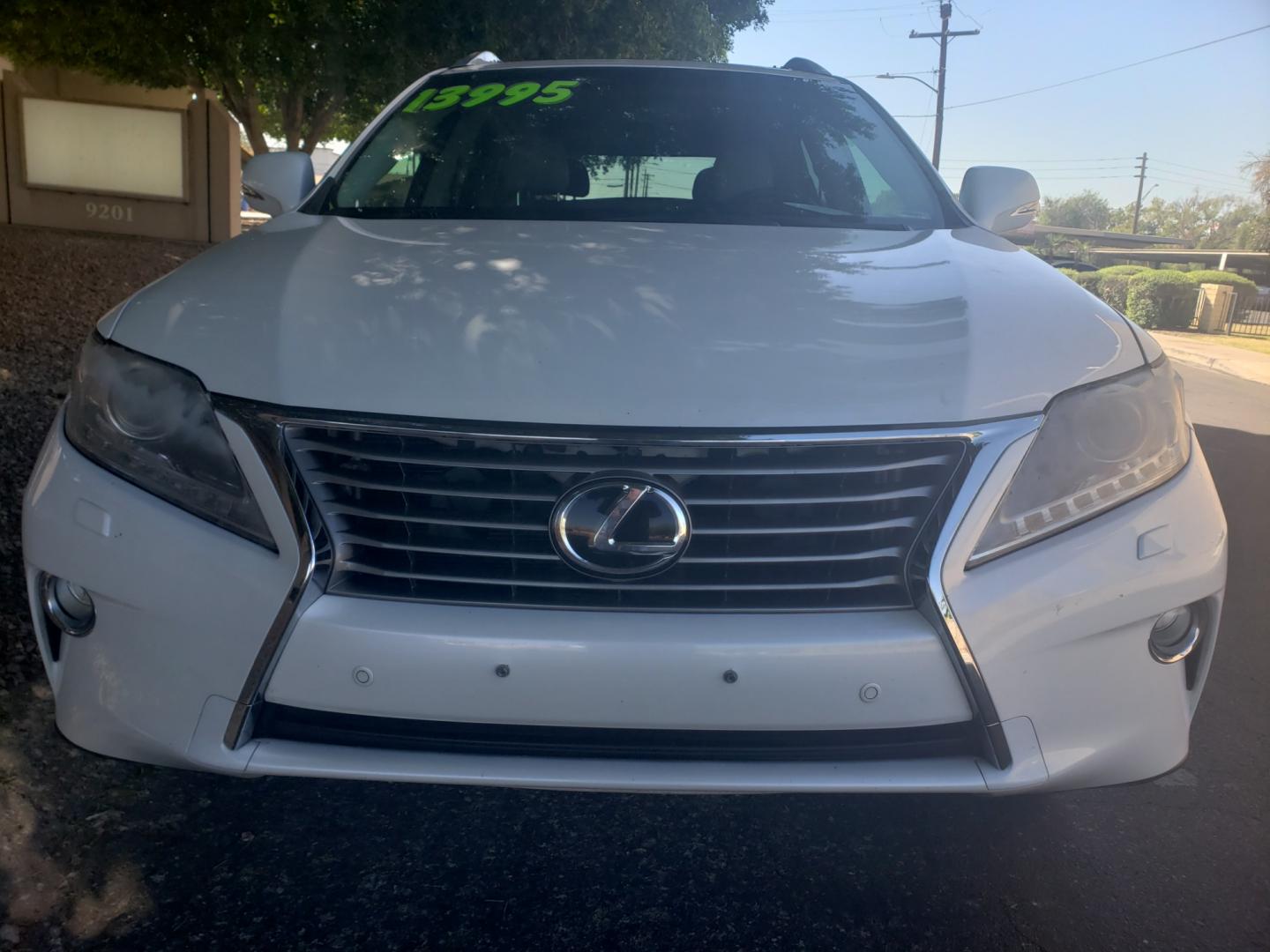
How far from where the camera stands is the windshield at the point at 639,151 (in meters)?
3.08

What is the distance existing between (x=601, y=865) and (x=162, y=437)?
128 cm

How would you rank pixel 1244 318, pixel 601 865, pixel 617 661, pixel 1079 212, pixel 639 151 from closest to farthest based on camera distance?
pixel 617 661, pixel 601 865, pixel 639 151, pixel 1244 318, pixel 1079 212

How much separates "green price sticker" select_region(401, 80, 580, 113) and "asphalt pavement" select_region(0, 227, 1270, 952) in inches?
85.4

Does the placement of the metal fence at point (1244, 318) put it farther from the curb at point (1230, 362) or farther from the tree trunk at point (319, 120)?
the tree trunk at point (319, 120)

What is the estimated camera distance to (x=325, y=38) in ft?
42.3

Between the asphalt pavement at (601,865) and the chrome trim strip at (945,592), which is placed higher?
the chrome trim strip at (945,592)

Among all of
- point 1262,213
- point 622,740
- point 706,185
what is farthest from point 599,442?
point 1262,213

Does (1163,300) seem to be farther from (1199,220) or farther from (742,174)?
(1199,220)

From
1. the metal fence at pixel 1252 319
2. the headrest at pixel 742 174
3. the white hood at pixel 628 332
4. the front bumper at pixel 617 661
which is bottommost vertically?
the metal fence at pixel 1252 319

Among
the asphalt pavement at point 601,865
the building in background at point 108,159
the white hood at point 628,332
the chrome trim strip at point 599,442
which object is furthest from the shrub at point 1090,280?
the chrome trim strip at point 599,442

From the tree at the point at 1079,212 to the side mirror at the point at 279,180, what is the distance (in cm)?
9882

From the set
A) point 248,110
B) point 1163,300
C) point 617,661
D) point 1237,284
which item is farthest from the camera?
point 1237,284

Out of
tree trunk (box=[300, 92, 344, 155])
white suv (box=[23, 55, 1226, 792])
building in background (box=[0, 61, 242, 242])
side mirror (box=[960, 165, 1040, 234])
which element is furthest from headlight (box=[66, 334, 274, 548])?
building in background (box=[0, 61, 242, 242])

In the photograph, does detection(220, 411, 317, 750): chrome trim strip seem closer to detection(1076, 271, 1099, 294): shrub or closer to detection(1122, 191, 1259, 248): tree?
detection(1076, 271, 1099, 294): shrub
